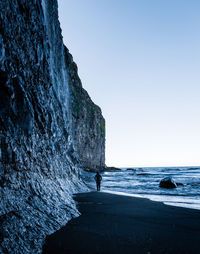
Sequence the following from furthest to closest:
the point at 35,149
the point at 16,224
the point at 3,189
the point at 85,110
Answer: the point at 85,110
the point at 35,149
the point at 3,189
the point at 16,224

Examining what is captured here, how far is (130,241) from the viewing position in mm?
3639

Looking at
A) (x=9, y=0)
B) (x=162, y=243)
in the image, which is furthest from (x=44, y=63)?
(x=162, y=243)

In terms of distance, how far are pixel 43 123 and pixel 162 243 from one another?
15.6 feet

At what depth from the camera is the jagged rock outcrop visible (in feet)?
121

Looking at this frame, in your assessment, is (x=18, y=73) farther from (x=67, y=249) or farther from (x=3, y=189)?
(x=67, y=249)

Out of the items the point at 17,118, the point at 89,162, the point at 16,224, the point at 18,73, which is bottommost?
the point at 89,162

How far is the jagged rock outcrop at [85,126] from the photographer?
36812 mm

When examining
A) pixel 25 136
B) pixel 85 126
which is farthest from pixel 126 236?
pixel 85 126

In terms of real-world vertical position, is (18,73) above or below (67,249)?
above

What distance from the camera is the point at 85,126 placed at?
44.0 m

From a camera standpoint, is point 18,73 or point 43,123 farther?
point 43,123

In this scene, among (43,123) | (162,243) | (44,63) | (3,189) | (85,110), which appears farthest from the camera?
(85,110)

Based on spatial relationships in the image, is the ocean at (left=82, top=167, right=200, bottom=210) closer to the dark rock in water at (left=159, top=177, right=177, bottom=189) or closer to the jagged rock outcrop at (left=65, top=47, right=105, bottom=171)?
the dark rock in water at (left=159, top=177, right=177, bottom=189)

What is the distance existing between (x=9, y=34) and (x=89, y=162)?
43.8 meters
